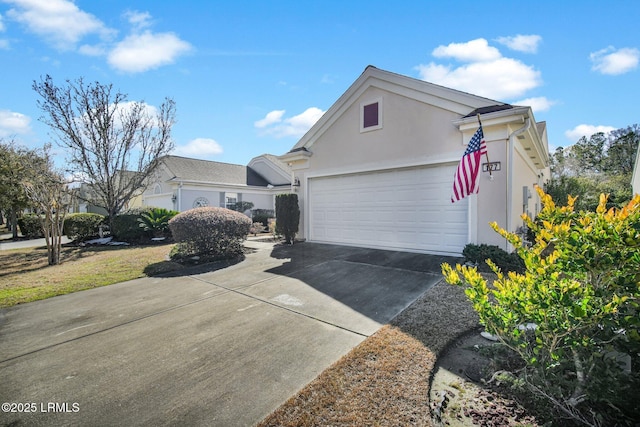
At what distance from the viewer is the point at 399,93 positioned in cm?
802

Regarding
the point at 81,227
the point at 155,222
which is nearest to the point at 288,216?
the point at 155,222

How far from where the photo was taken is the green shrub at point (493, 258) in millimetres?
5621

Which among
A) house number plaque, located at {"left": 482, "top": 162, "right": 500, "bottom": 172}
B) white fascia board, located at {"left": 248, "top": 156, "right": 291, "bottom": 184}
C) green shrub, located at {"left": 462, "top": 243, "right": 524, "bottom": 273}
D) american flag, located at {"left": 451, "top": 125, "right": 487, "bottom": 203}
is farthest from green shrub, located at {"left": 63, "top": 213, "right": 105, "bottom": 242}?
house number plaque, located at {"left": 482, "top": 162, "right": 500, "bottom": 172}

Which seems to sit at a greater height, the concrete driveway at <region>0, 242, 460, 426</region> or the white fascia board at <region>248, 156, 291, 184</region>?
the white fascia board at <region>248, 156, 291, 184</region>

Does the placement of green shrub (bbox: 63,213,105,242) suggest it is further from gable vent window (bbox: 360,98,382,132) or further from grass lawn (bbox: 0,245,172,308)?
gable vent window (bbox: 360,98,382,132)

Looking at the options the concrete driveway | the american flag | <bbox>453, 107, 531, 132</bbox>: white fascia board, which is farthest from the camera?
<bbox>453, 107, 531, 132</bbox>: white fascia board

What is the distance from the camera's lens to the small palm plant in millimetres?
12195

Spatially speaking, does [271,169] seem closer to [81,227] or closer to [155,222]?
[155,222]

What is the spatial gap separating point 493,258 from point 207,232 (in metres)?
7.21

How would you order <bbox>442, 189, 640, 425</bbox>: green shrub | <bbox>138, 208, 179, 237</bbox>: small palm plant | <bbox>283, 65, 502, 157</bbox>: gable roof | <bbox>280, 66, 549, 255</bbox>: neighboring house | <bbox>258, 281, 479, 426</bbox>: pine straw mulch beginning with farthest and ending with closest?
<bbox>138, 208, 179, 237</bbox>: small palm plant
<bbox>283, 65, 502, 157</bbox>: gable roof
<bbox>280, 66, 549, 255</bbox>: neighboring house
<bbox>258, 281, 479, 426</bbox>: pine straw mulch
<bbox>442, 189, 640, 425</bbox>: green shrub

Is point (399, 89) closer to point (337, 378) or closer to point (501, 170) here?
point (501, 170)

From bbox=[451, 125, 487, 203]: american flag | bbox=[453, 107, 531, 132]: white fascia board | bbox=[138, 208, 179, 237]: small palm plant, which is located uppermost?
bbox=[453, 107, 531, 132]: white fascia board

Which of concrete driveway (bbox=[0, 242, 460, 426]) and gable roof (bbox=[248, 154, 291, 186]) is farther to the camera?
gable roof (bbox=[248, 154, 291, 186])

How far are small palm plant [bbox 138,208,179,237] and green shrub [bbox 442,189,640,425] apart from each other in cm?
1288
